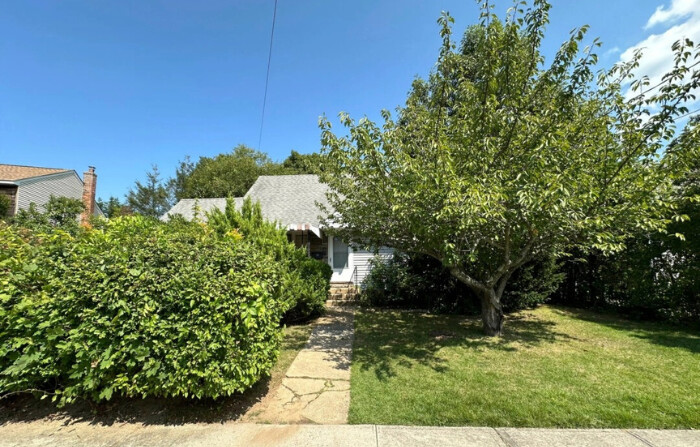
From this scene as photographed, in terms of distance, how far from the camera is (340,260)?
12.5 m

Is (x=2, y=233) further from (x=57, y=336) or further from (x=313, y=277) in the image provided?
(x=313, y=277)

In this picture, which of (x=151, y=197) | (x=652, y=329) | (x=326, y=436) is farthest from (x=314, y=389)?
(x=151, y=197)

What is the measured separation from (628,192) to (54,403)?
7820 millimetres

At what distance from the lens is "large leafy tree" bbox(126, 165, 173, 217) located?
32969mm

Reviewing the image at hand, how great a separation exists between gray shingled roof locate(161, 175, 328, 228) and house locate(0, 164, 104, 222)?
208 inches

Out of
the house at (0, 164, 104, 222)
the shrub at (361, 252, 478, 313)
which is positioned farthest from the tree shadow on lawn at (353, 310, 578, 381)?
the house at (0, 164, 104, 222)

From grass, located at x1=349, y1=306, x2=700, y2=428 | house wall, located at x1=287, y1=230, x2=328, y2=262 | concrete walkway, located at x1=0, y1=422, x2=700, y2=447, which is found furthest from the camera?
house wall, located at x1=287, y1=230, x2=328, y2=262

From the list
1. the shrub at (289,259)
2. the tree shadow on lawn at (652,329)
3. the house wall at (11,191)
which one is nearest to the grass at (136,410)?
the shrub at (289,259)

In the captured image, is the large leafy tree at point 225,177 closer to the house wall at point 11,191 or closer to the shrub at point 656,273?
the house wall at point 11,191

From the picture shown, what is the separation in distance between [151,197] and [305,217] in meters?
27.9

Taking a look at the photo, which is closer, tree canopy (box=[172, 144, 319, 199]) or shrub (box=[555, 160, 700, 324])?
shrub (box=[555, 160, 700, 324])

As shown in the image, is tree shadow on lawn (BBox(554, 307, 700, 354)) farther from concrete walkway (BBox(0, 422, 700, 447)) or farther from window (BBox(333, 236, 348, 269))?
window (BBox(333, 236, 348, 269))

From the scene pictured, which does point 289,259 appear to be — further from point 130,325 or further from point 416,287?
point 130,325

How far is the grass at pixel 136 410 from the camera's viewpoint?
3.16m
